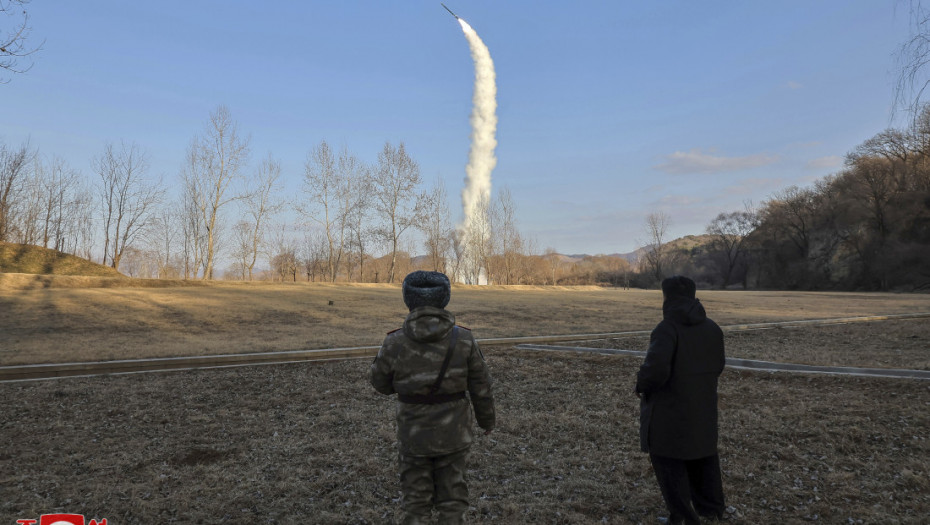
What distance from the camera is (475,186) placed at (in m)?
58.2

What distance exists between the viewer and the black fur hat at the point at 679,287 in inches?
152

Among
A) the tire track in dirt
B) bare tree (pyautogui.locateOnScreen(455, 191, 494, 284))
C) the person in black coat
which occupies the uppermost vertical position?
bare tree (pyautogui.locateOnScreen(455, 191, 494, 284))

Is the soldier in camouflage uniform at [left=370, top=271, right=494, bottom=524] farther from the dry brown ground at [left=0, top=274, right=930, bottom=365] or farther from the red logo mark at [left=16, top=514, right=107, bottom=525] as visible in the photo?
the dry brown ground at [left=0, top=274, right=930, bottom=365]

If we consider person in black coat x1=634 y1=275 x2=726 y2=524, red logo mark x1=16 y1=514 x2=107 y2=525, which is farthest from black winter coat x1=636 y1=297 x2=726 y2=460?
red logo mark x1=16 y1=514 x2=107 y2=525

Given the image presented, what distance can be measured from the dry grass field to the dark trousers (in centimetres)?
33

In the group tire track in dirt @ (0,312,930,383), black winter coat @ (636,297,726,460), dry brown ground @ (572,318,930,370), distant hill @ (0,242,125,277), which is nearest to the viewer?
black winter coat @ (636,297,726,460)

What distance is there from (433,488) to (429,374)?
76 centimetres

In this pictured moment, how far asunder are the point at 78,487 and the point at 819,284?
80125mm

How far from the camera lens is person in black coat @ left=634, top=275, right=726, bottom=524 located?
144 inches

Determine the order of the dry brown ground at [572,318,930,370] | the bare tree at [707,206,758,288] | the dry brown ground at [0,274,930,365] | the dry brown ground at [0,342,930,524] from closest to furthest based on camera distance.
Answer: the dry brown ground at [0,342,930,524]
the dry brown ground at [572,318,930,370]
the dry brown ground at [0,274,930,365]
the bare tree at [707,206,758,288]

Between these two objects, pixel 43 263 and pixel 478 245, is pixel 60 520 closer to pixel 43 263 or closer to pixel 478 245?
pixel 43 263

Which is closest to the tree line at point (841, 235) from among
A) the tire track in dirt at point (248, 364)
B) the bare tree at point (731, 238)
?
the bare tree at point (731, 238)

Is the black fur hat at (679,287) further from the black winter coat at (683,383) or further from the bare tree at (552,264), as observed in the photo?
the bare tree at (552,264)

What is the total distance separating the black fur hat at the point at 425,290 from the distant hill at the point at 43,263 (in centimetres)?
3768
